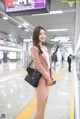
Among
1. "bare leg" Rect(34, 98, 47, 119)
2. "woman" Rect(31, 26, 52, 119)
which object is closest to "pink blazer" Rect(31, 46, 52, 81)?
"woman" Rect(31, 26, 52, 119)

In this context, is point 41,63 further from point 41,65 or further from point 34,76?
point 34,76

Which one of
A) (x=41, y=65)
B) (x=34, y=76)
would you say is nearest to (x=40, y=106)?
(x=34, y=76)

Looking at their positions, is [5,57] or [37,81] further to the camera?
[5,57]

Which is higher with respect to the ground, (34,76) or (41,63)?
(41,63)

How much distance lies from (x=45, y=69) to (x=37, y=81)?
18 centimetres

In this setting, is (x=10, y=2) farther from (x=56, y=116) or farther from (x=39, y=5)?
(x=56, y=116)

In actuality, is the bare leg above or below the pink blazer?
below

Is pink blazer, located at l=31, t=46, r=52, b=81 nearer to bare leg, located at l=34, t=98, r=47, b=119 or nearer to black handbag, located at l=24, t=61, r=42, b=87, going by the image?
black handbag, located at l=24, t=61, r=42, b=87

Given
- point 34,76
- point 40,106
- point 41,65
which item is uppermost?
point 41,65

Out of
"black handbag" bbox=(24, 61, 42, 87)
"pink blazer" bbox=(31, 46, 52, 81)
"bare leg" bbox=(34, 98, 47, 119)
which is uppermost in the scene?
"pink blazer" bbox=(31, 46, 52, 81)

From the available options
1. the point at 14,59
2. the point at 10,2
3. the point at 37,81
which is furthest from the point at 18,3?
the point at 14,59

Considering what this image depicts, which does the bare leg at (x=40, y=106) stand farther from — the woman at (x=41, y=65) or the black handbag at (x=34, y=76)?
the black handbag at (x=34, y=76)

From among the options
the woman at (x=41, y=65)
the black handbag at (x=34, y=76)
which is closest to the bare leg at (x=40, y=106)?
the woman at (x=41, y=65)

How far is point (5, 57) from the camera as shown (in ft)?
111
